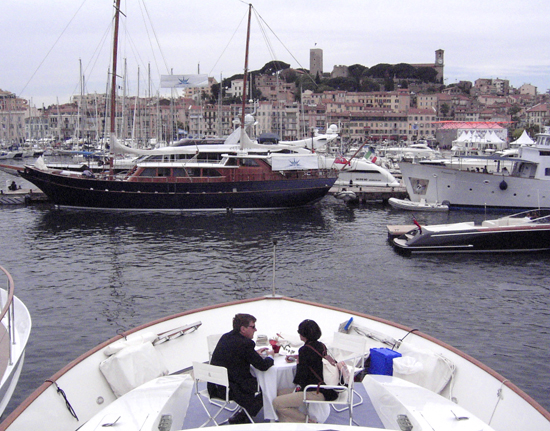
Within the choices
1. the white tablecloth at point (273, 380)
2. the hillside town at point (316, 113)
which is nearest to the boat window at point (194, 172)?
the white tablecloth at point (273, 380)

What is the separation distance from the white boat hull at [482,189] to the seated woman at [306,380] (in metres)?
31.5

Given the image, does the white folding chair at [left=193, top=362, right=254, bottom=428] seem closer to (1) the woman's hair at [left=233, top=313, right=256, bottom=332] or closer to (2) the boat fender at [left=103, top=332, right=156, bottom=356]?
(1) the woman's hair at [left=233, top=313, right=256, bottom=332]

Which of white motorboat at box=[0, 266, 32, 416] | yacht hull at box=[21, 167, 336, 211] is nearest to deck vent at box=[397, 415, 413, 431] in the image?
white motorboat at box=[0, 266, 32, 416]

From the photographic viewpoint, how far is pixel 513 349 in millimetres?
12742

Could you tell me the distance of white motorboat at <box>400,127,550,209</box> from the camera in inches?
1344

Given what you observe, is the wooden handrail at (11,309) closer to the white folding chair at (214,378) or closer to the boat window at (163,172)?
the white folding chair at (214,378)

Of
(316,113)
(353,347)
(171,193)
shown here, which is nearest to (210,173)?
(171,193)

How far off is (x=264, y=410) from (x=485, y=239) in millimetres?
18565

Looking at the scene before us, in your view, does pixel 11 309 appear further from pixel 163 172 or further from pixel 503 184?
pixel 503 184

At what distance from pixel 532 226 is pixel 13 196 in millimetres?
32156

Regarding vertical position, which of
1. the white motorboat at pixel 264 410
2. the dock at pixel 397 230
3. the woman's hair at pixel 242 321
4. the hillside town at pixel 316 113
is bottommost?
the dock at pixel 397 230

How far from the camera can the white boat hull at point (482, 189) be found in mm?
34219

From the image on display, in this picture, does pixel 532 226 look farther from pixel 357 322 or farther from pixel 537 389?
pixel 357 322

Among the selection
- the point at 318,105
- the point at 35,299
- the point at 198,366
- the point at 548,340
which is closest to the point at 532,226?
the point at 548,340
